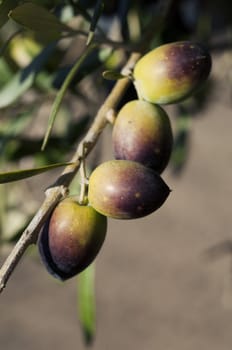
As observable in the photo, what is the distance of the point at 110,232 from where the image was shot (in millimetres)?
2443

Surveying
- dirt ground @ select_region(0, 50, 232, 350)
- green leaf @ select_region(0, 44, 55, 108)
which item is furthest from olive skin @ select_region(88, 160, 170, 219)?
dirt ground @ select_region(0, 50, 232, 350)

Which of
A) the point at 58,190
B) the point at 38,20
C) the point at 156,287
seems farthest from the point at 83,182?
the point at 156,287

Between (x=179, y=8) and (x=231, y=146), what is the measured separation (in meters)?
1.34

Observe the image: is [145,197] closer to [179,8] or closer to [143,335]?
[179,8]

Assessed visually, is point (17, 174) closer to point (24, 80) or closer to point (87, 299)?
point (24, 80)

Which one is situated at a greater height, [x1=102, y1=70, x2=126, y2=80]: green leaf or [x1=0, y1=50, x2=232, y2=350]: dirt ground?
[x1=102, y1=70, x2=126, y2=80]: green leaf

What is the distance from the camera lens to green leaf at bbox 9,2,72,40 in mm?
519

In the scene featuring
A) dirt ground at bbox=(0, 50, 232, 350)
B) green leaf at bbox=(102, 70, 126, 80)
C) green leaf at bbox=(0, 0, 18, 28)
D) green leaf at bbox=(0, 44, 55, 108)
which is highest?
green leaf at bbox=(0, 0, 18, 28)

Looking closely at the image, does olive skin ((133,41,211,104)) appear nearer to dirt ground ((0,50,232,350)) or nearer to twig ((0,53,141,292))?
twig ((0,53,141,292))

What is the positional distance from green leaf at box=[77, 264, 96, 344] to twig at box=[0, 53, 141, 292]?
244mm

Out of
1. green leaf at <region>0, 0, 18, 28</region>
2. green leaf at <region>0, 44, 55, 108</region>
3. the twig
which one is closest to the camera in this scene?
the twig

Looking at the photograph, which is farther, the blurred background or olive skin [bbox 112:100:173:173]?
the blurred background

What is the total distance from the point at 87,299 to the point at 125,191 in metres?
0.36

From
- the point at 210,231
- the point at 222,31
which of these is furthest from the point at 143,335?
the point at 222,31
